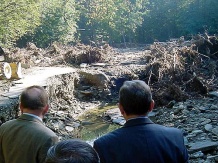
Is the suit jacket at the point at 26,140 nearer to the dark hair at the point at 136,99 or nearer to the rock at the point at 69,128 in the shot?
the dark hair at the point at 136,99

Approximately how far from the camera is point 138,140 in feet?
6.89

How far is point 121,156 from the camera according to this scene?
6.85 feet

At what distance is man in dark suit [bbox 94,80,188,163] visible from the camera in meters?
2.08

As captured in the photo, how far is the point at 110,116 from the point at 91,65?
5.96 m

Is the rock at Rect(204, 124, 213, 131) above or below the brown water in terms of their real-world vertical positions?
above

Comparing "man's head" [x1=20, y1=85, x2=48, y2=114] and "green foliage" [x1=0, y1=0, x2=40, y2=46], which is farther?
"green foliage" [x1=0, y1=0, x2=40, y2=46]

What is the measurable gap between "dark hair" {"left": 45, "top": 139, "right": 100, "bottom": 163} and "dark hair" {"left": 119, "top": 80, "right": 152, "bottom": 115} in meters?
0.98

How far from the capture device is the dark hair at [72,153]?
1.13m

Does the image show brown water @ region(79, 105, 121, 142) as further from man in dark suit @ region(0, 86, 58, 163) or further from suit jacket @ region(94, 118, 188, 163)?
suit jacket @ region(94, 118, 188, 163)

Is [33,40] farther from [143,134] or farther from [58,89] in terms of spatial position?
[143,134]

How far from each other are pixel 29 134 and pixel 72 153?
1.34 m

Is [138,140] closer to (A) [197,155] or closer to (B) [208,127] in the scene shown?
(A) [197,155]

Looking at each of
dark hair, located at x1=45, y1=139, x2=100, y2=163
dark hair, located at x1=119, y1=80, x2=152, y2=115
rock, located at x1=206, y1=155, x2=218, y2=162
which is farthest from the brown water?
dark hair, located at x1=45, y1=139, x2=100, y2=163

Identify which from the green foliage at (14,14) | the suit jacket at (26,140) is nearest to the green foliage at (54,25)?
the green foliage at (14,14)
